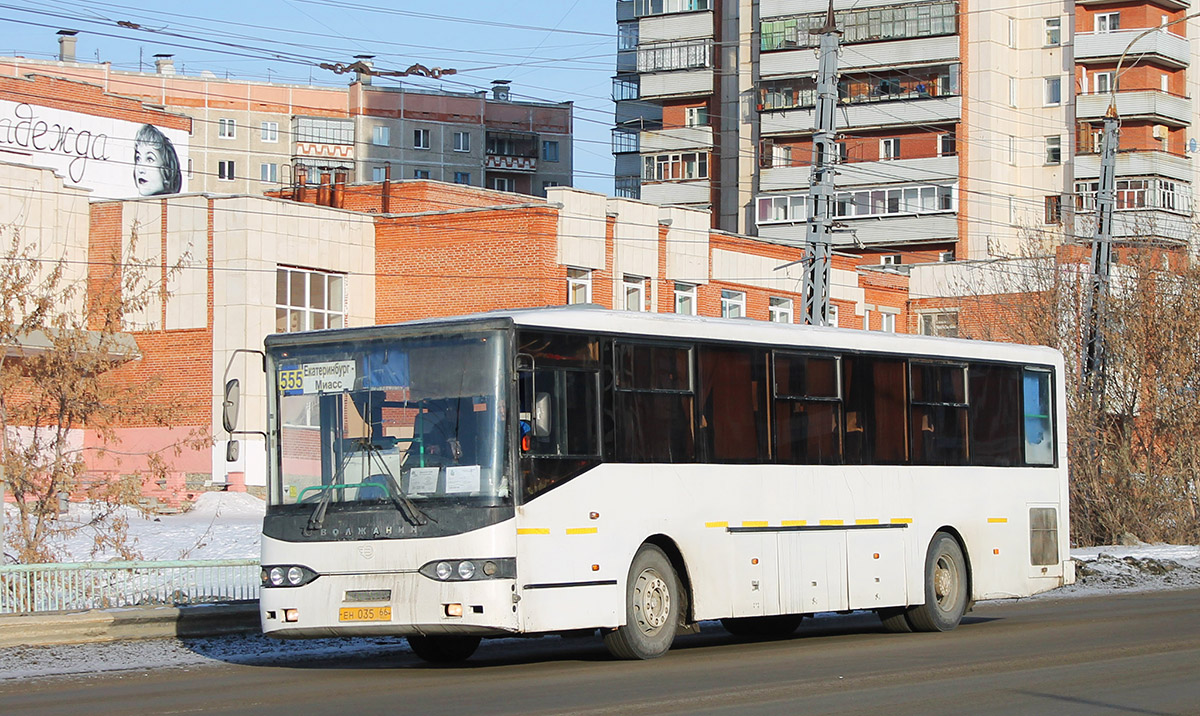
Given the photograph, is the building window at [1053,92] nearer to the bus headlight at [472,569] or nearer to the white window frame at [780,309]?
the white window frame at [780,309]

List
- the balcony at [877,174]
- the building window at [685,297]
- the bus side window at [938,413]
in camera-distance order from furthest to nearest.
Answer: the balcony at [877,174] < the building window at [685,297] < the bus side window at [938,413]

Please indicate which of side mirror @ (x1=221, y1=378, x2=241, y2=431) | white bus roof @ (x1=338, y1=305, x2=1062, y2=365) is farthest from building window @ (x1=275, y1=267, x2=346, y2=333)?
side mirror @ (x1=221, y1=378, x2=241, y2=431)

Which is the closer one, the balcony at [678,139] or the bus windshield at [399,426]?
the bus windshield at [399,426]

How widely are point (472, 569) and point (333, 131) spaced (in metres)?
111

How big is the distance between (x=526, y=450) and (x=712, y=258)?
44.0 m

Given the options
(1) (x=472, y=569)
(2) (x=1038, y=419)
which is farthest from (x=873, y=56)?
(1) (x=472, y=569)

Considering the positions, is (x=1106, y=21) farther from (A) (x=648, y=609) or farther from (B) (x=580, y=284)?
(A) (x=648, y=609)

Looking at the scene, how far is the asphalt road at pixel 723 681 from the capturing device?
1116cm

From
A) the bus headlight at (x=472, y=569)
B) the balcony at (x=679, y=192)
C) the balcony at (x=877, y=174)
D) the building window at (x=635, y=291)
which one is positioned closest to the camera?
the bus headlight at (x=472, y=569)

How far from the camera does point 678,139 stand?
3770 inches

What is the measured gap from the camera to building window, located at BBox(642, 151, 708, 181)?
9550 centimetres

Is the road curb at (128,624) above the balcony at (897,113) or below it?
below

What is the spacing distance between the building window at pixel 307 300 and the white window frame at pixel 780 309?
1655 centimetres

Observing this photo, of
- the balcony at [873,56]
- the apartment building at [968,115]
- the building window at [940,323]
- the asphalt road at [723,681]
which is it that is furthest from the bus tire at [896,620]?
the balcony at [873,56]
